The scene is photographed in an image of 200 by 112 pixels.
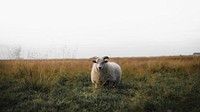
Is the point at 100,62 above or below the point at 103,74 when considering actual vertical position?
above

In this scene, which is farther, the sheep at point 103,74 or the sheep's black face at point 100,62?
the sheep at point 103,74

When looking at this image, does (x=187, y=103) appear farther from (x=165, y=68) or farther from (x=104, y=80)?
(x=165, y=68)

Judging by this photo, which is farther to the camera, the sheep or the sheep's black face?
the sheep

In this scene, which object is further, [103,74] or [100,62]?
[103,74]

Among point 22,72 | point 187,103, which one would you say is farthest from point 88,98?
point 22,72

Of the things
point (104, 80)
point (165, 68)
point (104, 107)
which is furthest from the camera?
point (165, 68)

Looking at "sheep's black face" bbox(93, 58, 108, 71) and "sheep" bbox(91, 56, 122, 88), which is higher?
"sheep's black face" bbox(93, 58, 108, 71)

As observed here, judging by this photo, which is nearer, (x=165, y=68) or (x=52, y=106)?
(x=52, y=106)

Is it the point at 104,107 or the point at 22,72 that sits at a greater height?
the point at 22,72

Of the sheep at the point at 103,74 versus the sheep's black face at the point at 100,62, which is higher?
the sheep's black face at the point at 100,62

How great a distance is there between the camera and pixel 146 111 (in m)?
5.93

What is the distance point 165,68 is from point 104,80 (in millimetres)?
6521

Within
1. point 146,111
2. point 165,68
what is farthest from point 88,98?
point 165,68

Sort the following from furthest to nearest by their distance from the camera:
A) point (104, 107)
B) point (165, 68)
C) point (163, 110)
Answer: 1. point (165, 68)
2. point (104, 107)
3. point (163, 110)
